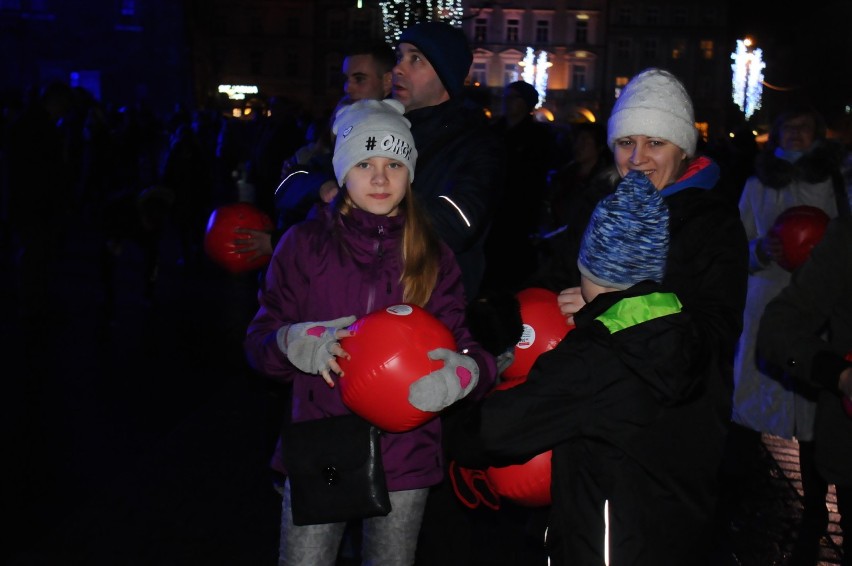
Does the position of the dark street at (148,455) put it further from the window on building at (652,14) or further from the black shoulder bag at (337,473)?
the window on building at (652,14)

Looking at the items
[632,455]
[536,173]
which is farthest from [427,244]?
[536,173]

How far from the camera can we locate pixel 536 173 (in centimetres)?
802

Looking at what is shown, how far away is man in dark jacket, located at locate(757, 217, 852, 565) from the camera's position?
345cm

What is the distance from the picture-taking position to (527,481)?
3.11 metres

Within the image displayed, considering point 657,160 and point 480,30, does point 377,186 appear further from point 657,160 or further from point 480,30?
point 480,30

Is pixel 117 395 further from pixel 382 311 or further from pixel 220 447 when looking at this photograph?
pixel 382 311

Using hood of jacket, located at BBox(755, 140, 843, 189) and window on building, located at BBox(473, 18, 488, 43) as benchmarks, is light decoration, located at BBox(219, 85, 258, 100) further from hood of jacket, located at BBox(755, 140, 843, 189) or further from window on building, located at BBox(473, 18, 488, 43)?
hood of jacket, located at BBox(755, 140, 843, 189)

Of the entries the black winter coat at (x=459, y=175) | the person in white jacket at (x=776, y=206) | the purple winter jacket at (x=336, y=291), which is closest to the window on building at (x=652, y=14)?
the person in white jacket at (x=776, y=206)

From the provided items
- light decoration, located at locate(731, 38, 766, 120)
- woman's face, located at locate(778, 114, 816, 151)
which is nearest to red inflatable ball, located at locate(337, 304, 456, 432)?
woman's face, located at locate(778, 114, 816, 151)

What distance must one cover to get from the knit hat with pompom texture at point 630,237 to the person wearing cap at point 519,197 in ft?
15.2

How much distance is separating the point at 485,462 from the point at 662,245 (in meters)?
0.80

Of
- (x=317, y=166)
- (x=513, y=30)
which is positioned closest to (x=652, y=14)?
(x=513, y=30)

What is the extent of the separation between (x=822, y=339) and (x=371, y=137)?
180 cm

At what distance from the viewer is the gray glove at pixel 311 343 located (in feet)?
9.67
